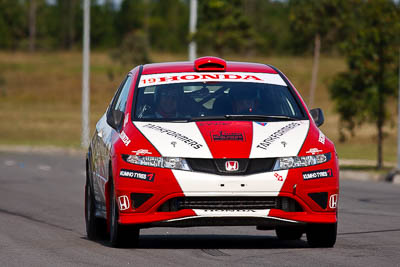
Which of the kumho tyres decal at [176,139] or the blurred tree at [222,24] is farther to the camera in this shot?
the blurred tree at [222,24]

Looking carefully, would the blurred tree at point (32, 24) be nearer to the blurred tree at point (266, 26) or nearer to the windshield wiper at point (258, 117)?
the blurred tree at point (266, 26)

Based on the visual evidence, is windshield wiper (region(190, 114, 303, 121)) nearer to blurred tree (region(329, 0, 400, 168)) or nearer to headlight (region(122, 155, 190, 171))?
headlight (region(122, 155, 190, 171))

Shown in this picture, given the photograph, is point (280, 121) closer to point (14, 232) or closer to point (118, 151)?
point (118, 151)

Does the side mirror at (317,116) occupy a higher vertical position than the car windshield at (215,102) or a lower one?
lower

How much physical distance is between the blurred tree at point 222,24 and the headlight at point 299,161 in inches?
1627

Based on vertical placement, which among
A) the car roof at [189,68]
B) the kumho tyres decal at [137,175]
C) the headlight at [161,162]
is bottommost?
the kumho tyres decal at [137,175]

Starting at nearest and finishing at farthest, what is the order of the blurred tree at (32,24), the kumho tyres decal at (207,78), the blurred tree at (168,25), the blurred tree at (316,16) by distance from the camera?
1. the kumho tyres decal at (207,78)
2. the blurred tree at (316,16)
3. the blurred tree at (32,24)
4. the blurred tree at (168,25)

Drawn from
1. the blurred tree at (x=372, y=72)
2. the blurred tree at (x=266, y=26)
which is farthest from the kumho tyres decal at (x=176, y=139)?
the blurred tree at (x=266, y=26)

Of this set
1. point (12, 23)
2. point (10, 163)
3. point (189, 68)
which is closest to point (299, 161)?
point (189, 68)

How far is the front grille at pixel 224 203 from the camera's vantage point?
29.0 feet

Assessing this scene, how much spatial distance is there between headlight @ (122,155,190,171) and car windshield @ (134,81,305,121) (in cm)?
74

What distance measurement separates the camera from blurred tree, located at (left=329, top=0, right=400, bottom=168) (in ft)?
107

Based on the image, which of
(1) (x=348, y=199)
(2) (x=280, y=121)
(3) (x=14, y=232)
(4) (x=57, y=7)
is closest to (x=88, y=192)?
(3) (x=14, y=232)

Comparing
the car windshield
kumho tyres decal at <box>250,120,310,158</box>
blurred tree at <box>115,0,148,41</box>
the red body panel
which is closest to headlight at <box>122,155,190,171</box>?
the red body panel
